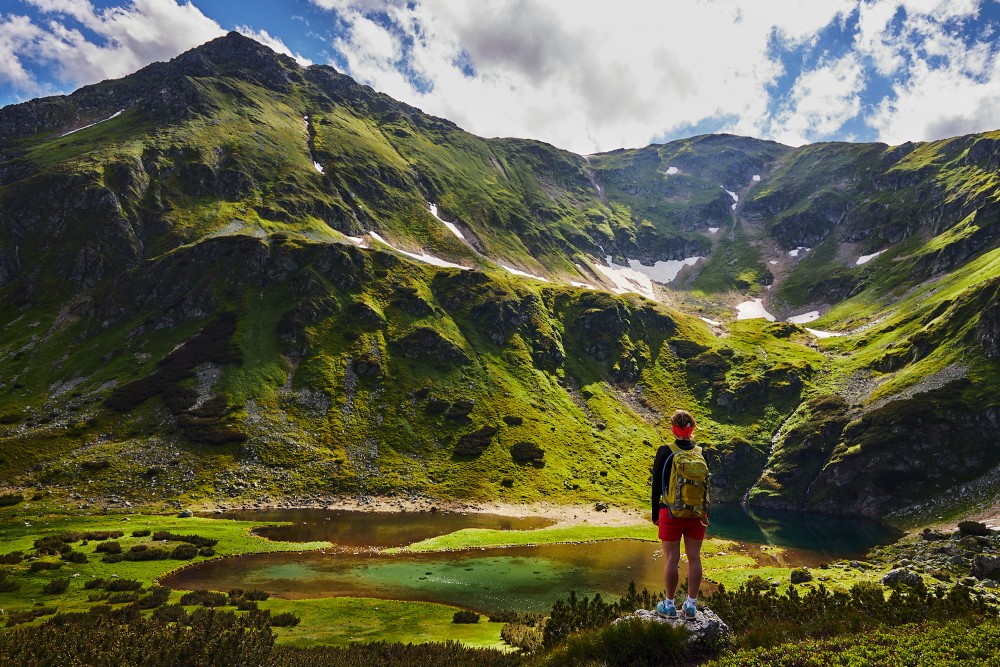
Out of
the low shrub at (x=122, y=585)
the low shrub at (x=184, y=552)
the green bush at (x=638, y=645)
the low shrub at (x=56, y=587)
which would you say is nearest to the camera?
the green bush at (x=638, y=645)

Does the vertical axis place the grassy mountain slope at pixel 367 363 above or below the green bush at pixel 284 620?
above

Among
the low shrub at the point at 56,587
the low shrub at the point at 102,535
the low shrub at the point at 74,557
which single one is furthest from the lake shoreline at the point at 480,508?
the low shrub at the point at 56,587

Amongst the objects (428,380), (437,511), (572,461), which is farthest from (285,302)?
(572,461)

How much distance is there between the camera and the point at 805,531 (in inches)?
3354

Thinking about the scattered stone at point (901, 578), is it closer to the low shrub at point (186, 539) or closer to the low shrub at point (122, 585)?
the low shrub at point (122, 585)

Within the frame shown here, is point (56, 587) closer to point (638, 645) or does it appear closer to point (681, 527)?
point (638, 645)

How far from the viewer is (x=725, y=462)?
401 ft

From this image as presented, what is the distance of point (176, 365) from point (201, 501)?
141 ft

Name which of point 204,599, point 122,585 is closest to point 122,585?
point 122,585

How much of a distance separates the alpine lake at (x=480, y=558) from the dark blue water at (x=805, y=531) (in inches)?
7.8

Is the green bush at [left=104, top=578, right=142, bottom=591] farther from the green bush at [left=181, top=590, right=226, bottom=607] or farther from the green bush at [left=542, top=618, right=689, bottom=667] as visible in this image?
the green bush at [left=542, top=618, right=689, bottom=667]

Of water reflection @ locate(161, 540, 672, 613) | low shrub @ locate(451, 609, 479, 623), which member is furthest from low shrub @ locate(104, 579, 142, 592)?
low shrub @ locate(451, 609, 479, 623)

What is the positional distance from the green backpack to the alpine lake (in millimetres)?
30339

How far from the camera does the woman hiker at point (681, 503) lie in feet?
38.4
